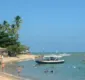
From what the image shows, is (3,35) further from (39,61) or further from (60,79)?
(60,79)

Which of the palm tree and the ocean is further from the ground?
the palm tree

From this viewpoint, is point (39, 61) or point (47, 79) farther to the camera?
point (39, 61)

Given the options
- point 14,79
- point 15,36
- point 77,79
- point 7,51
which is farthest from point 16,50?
point 14,79

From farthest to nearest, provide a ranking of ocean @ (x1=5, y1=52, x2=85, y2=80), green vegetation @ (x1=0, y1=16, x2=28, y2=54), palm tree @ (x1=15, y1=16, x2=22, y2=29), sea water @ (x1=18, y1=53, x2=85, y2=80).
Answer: palm tree @ (x1=15, y1=16, x2=22, y2=29), green vegetation @ (x1=0, y1=16, x2=28, y2=54), sea water @ (x1=18, y1=53, x2=85, y2=80), ocean @ (x1=5, y1=52, x2=85, y2=80)

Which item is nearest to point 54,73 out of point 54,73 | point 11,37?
point 54,73

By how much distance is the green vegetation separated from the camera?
116469 millimetres

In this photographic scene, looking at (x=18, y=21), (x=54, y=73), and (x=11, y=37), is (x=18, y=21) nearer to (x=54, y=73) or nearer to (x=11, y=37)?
(x=11, y=37)

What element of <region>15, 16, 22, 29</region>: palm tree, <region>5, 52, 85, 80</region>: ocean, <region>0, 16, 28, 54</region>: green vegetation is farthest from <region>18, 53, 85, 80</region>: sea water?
<region>15, 16, 22, 29</region>: palm tree

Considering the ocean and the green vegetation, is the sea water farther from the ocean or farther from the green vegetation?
the green vegetation

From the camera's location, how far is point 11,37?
126938mm

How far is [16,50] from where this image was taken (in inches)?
4564

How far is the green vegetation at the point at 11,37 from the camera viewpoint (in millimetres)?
116469

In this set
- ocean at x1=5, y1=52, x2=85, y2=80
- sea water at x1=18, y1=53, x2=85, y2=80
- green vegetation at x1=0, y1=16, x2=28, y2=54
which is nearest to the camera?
ocean at x1=5, y1=52, x2=85, y2=80

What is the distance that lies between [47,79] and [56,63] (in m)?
44.4
